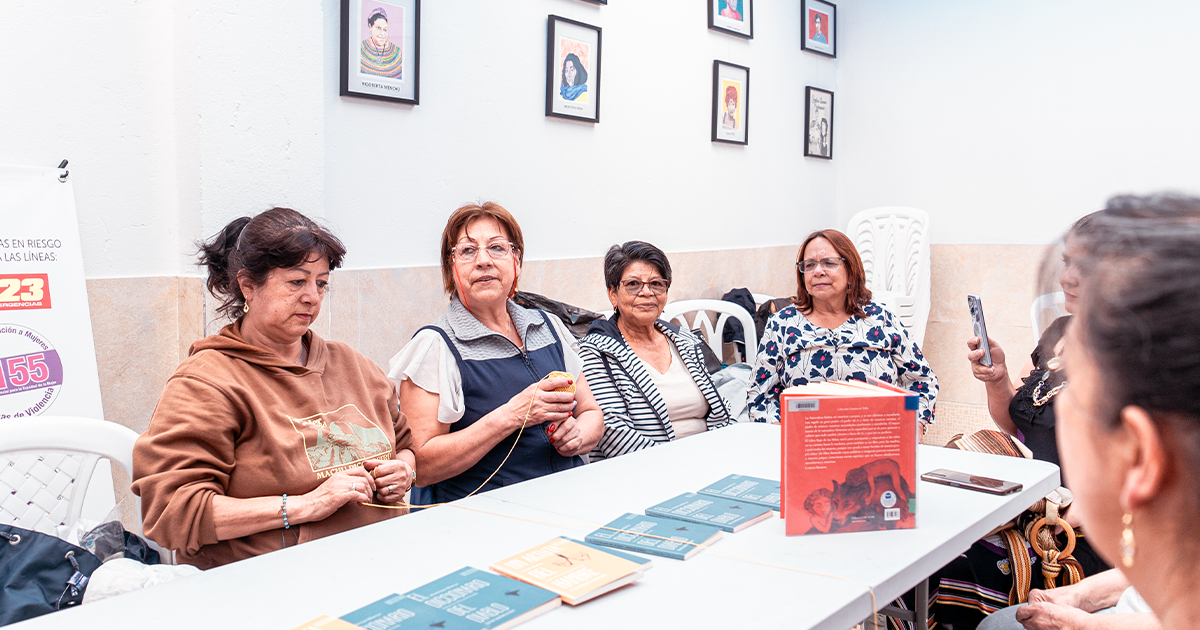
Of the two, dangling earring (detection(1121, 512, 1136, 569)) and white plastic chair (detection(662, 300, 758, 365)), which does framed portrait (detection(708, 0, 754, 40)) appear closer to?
white plastic chair (detection(662, 300, 758, 365))

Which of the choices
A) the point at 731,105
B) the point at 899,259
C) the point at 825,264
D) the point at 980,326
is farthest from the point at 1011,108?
the point at 980,326

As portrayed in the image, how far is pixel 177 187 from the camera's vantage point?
2.67 m

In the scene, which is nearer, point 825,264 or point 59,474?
point 59,474

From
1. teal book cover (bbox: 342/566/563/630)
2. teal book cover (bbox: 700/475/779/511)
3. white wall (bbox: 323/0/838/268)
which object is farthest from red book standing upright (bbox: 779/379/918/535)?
white wall (bbox: 323/0/838/268)

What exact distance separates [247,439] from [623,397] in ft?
4.35

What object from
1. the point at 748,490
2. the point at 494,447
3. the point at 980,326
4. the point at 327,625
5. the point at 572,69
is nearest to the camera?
the point at 327,625

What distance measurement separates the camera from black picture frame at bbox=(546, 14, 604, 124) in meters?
3.79

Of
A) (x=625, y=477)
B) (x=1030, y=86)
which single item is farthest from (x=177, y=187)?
(x=1030, y=86)

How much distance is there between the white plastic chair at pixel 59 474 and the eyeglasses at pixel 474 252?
38.6 inches

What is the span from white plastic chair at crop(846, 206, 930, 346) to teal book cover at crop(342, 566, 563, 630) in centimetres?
414

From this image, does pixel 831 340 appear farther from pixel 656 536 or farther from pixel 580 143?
pixel 656 536

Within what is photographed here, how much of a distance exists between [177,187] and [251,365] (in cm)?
103

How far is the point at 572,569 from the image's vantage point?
4.64 ft

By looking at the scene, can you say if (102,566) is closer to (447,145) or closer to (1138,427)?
(1138,427)
